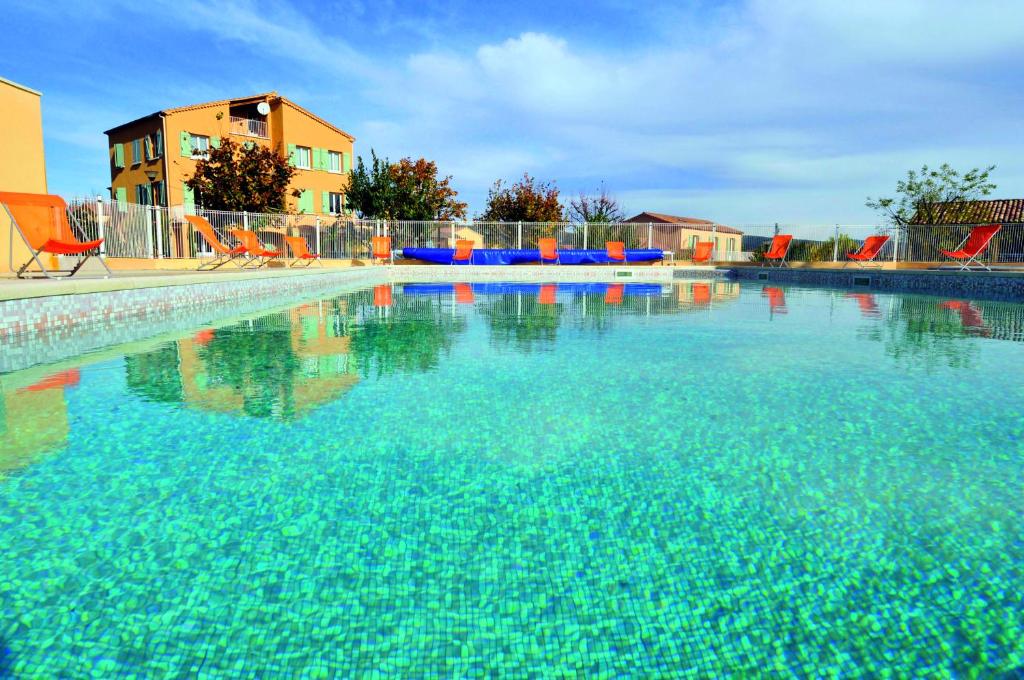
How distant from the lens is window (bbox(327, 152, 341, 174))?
98.3 ft

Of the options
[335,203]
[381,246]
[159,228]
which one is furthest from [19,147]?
[335,203]

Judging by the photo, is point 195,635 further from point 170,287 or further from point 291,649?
point 170,287

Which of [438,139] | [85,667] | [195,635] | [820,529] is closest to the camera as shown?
[85,667]

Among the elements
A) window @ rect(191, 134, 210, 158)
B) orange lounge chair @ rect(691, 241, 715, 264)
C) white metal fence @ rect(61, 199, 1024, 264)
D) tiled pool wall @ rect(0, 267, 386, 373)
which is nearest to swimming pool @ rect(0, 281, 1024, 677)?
tiled pool wall @ rect(0, 267, 386, 373)

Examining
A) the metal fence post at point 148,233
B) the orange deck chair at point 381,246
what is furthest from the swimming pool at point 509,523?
the orange deck chair at point 381,246

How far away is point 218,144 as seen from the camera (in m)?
25.6

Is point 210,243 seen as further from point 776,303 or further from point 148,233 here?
point 776,303

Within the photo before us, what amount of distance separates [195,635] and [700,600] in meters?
1.15

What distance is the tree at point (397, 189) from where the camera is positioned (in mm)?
25266

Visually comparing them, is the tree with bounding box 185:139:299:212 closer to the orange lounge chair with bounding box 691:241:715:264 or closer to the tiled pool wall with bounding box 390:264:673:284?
the tiled pool wall with bounding box 390:264:673:284

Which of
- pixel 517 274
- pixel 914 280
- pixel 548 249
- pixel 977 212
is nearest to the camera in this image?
pixel 914 280

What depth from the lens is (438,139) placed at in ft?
82.8

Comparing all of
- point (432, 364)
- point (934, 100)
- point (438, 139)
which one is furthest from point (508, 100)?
point (432, 364)

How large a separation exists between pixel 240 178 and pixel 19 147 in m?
8.98
